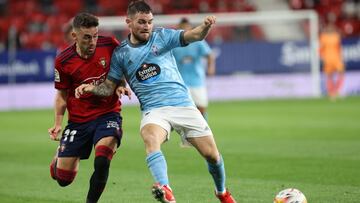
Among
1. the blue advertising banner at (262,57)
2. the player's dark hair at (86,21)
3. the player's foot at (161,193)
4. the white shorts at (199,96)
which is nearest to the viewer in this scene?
the player's foot at (161,193)

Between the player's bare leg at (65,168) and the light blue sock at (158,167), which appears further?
the player's bare leg at (65,168)

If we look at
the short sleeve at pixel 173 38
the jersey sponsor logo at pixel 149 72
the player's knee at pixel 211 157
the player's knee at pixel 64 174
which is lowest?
the player's knee at pixel 64 174

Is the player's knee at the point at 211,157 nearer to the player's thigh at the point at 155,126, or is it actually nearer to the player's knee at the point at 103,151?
the player's thigh at the point at 155,126

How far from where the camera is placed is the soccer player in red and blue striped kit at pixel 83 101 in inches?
340

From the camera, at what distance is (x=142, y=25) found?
8336mm

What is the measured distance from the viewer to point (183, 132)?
8.46 m

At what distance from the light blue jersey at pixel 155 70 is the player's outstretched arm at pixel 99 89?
256 millimetres

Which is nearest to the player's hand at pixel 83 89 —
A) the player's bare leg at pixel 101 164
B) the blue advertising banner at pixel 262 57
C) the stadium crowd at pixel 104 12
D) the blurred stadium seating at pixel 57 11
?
the player's bare leg at pixel 101 164

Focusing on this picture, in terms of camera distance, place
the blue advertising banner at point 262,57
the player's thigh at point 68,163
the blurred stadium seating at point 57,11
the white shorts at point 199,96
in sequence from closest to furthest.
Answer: the player's thigh at point 68,163 < the white shorts at point 199,96 < the blue advertising banner at point 262,57 < the blurred stadium seating at point 57,11

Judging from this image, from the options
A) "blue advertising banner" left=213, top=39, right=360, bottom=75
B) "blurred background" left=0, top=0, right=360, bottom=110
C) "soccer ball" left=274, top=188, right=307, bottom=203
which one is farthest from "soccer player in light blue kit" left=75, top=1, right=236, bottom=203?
"blue advertising banner" left=213, top=39, right=360, bottom=75

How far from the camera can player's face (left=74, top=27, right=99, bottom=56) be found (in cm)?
858

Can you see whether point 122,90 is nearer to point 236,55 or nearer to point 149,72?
point 149,72

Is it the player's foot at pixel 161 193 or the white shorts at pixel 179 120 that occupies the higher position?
the white shorts at pixel 179 120

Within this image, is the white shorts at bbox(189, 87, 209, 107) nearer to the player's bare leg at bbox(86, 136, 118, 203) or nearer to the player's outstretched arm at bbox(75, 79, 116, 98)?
the player's outstretched arm at bbox(75, 79, 116, 98)
